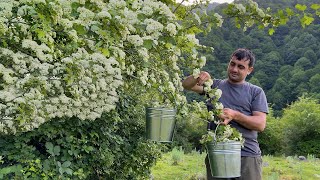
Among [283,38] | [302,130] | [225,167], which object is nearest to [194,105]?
[225,167]

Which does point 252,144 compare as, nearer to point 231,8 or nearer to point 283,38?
point 231,8

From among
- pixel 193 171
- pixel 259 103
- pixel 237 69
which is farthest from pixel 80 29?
pixel 193 171

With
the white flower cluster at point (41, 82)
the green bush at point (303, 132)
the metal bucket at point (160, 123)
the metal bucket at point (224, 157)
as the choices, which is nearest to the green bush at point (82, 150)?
the white flower cluster at point (41, 82)

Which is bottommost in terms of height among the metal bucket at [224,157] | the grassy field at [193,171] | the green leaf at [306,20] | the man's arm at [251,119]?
the grassy field at [193,171]

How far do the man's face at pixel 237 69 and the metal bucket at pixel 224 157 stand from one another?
637 millimetres

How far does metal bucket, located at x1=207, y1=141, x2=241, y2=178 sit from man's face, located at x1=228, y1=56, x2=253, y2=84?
0.64 m

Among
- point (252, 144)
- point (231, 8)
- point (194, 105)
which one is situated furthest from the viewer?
point (252, 144)

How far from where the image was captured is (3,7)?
1646mm

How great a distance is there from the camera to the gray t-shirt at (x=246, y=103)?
292cm

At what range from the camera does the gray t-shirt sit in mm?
2922

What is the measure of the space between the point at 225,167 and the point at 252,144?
21.5 inches

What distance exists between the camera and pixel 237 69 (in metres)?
2.93

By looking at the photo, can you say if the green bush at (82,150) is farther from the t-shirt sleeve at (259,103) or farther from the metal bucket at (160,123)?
the t-shirt sleeve at (259,103)

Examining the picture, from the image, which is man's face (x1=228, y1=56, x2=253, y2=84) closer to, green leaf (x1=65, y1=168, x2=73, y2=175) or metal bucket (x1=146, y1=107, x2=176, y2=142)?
metal bucket (x1=146, y1=107, x2=176, y2=142)
